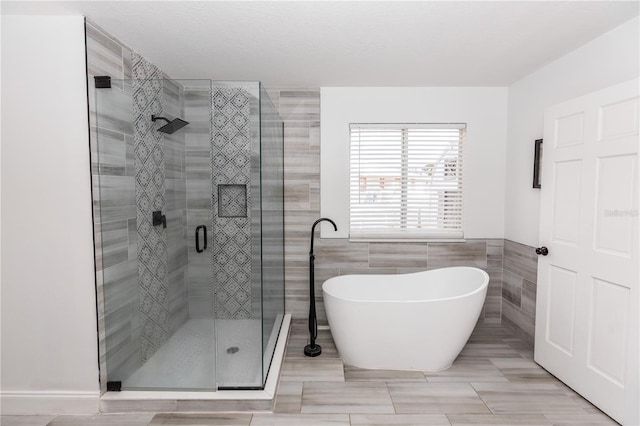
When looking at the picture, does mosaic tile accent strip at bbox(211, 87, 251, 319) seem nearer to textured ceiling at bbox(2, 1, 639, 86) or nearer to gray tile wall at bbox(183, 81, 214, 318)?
gray tile wall at bbox(183, 81, 214, 318)

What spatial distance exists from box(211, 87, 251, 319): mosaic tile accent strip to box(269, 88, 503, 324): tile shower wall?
4.28 ft

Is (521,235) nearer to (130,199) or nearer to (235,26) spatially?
(235,26)

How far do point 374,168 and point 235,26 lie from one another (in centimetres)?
187

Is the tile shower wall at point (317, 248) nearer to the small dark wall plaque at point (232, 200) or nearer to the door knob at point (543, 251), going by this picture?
the door knob at point (543, 251)

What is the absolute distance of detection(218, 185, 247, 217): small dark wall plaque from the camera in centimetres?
220

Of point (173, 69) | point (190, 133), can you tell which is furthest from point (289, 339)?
point (173, 69)

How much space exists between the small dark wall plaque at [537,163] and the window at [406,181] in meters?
0.69

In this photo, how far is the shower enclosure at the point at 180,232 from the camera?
2.17 m

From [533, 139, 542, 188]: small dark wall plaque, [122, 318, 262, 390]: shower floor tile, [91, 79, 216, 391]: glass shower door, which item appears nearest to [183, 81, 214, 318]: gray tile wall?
[91, 79, 216, 391]: glass shower door

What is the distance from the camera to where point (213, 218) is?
7.25 ft

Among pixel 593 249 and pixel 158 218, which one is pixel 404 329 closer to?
pixel 593 249

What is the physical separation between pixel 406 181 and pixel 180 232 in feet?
7.27

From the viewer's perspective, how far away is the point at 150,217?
2287 mm

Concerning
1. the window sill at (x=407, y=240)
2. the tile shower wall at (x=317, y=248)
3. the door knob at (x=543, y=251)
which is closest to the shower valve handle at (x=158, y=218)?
the tile shower wall at (x=317, y=248)
